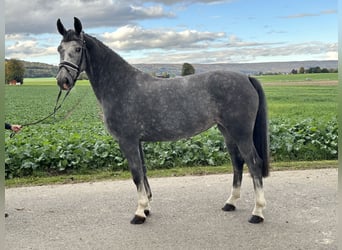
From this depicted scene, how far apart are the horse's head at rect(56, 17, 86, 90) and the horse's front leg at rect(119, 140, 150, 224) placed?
2.92ft

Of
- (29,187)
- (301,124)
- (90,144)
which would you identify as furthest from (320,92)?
(29,187)

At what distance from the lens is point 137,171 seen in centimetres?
415

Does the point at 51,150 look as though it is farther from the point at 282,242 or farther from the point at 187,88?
the point at 282,242

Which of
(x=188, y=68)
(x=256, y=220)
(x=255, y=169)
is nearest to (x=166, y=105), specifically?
(x=255, y=169)

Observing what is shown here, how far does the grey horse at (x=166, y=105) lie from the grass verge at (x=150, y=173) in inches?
78.1

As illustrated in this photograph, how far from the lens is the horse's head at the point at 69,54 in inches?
150

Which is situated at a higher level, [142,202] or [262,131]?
[262,131]

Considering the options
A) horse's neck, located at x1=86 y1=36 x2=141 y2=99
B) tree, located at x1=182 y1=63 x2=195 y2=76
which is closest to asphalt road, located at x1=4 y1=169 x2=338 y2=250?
horse's neck, located at x1=86 y1=36 x2=141 y2=99

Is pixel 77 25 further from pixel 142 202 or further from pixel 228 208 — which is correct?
pixel 228 208

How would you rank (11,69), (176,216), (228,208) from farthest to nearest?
(11,69), (228,208), (176,216)

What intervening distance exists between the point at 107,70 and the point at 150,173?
2.57 metres

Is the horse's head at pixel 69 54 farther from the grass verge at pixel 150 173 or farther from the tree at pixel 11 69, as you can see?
the grass verge at pixel 150 173

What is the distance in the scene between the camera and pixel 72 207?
4.77m

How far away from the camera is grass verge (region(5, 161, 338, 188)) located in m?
5.91
